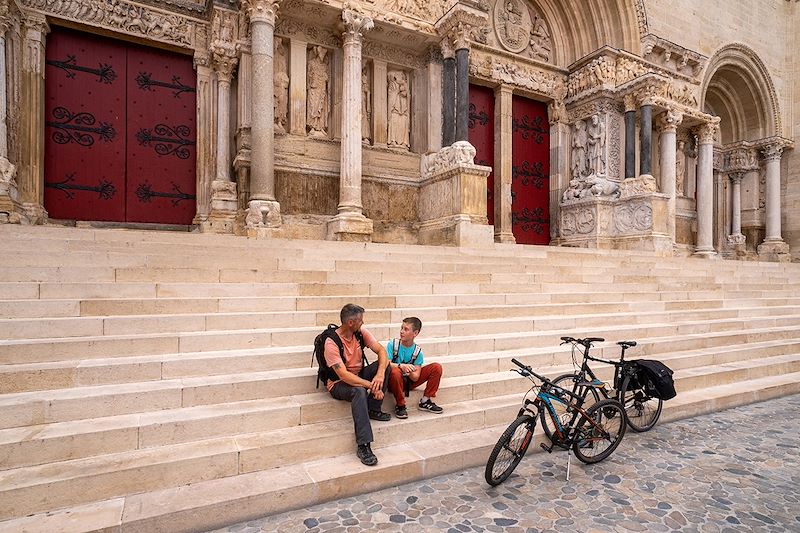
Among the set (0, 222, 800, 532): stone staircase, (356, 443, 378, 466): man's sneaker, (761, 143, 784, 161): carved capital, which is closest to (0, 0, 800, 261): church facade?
(0, 222, 800, 532): stone staircase

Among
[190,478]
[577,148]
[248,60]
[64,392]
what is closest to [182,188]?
[248,60]

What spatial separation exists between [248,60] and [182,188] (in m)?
2.91

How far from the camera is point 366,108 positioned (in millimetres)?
10664

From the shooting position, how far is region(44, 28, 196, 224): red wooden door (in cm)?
870

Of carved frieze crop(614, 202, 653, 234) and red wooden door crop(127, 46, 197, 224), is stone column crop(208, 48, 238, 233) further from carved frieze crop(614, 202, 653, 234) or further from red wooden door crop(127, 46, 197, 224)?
carved frieze crop(614, 202, 653, 234)

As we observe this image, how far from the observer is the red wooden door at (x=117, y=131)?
8695 millimetres

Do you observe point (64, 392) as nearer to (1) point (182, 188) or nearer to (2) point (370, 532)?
(2) point (370, 532)

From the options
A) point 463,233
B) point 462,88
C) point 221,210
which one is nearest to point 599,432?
point 463,233

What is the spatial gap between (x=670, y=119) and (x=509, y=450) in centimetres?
1385

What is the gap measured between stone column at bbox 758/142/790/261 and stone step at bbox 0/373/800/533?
18032 millimetres

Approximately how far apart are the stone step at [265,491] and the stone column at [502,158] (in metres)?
8.99

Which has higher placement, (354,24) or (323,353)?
(354,24)

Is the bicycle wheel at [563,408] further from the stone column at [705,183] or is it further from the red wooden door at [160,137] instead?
the stone column at [705,183]

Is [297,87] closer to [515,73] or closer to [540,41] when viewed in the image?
[515,73]
